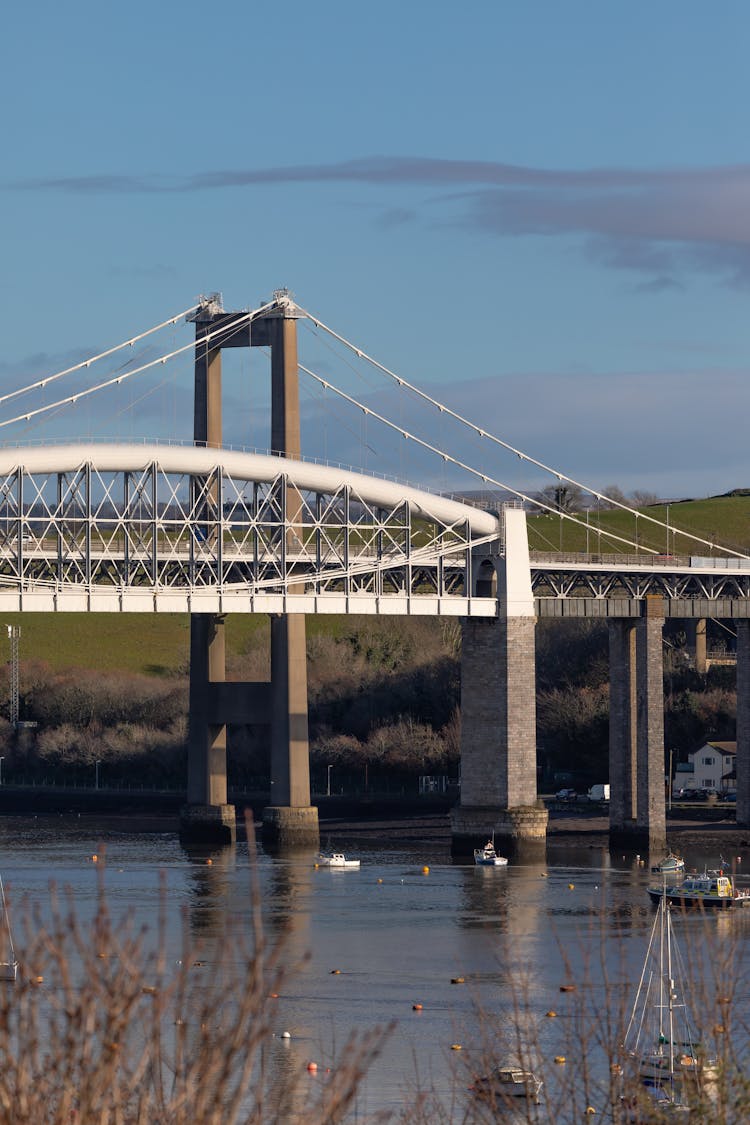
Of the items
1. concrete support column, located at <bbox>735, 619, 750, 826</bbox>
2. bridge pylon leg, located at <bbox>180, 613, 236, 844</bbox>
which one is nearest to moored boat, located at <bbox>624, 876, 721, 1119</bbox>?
concrete support column, located at <bbox>735, 619, 750, 826</bbox>

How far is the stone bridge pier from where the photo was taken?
87.2 meters

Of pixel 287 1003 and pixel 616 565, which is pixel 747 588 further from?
pixel 287 1003

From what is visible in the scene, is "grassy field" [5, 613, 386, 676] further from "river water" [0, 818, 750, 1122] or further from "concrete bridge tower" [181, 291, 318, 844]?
"river water" [0, 818, 750, 1122]

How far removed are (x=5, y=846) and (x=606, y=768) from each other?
3412cm

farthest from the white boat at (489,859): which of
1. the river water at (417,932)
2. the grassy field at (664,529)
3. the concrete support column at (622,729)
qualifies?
the grassy field at (664,529)

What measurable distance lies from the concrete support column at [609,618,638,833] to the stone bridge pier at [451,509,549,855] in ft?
11.8

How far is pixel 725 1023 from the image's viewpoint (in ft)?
60.3

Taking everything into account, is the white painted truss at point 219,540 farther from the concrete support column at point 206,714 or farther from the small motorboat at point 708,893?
the small motorboat at point 708,893

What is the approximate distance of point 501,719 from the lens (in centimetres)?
8806

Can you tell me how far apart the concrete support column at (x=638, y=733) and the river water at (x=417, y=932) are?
2014mm

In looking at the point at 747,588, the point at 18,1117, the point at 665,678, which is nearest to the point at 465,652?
the point at 747,588

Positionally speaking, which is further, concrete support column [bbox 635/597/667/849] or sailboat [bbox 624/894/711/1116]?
concrete support column [bbox 635/597/667/849]

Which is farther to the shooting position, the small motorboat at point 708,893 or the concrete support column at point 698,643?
the concrete support column at point 698,643

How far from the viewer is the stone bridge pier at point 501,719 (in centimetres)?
8719
